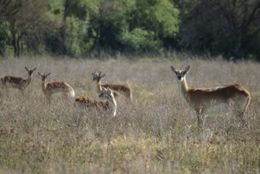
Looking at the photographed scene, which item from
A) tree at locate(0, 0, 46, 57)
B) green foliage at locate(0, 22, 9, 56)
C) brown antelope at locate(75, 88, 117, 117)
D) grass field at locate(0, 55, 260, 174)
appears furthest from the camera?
green foliage at locate(0, 22, 9, 56)

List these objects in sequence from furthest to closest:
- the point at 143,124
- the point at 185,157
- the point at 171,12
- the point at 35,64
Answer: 1. the point at 171,12
2. the point at 35,64
3. the point at 143,124
4. the point at 185,157

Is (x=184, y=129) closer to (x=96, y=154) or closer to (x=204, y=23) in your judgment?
(x=96, y=154)

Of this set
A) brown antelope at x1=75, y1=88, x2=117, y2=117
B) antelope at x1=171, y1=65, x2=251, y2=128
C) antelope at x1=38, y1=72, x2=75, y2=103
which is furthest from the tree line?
antelope at x1=171, y1=65, x2=251, y2=128

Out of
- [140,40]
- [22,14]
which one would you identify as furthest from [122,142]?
[140,40]

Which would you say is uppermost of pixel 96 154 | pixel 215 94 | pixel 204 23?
pixel 204 23

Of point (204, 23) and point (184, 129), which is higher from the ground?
point (204, 23)

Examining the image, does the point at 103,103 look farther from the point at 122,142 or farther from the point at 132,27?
the point at 132,27

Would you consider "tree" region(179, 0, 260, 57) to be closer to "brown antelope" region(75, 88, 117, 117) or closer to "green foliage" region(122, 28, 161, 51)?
"green foliage" region(122, 28, 161, 51)

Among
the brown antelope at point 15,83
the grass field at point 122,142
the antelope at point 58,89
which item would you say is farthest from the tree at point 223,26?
the grass field at point 122,142

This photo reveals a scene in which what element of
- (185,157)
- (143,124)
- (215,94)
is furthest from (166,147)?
(215,94)

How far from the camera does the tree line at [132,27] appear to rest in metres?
37.3

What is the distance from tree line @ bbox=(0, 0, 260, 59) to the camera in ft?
122

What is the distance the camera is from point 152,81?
22656mm

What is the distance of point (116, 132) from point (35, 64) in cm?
1735
